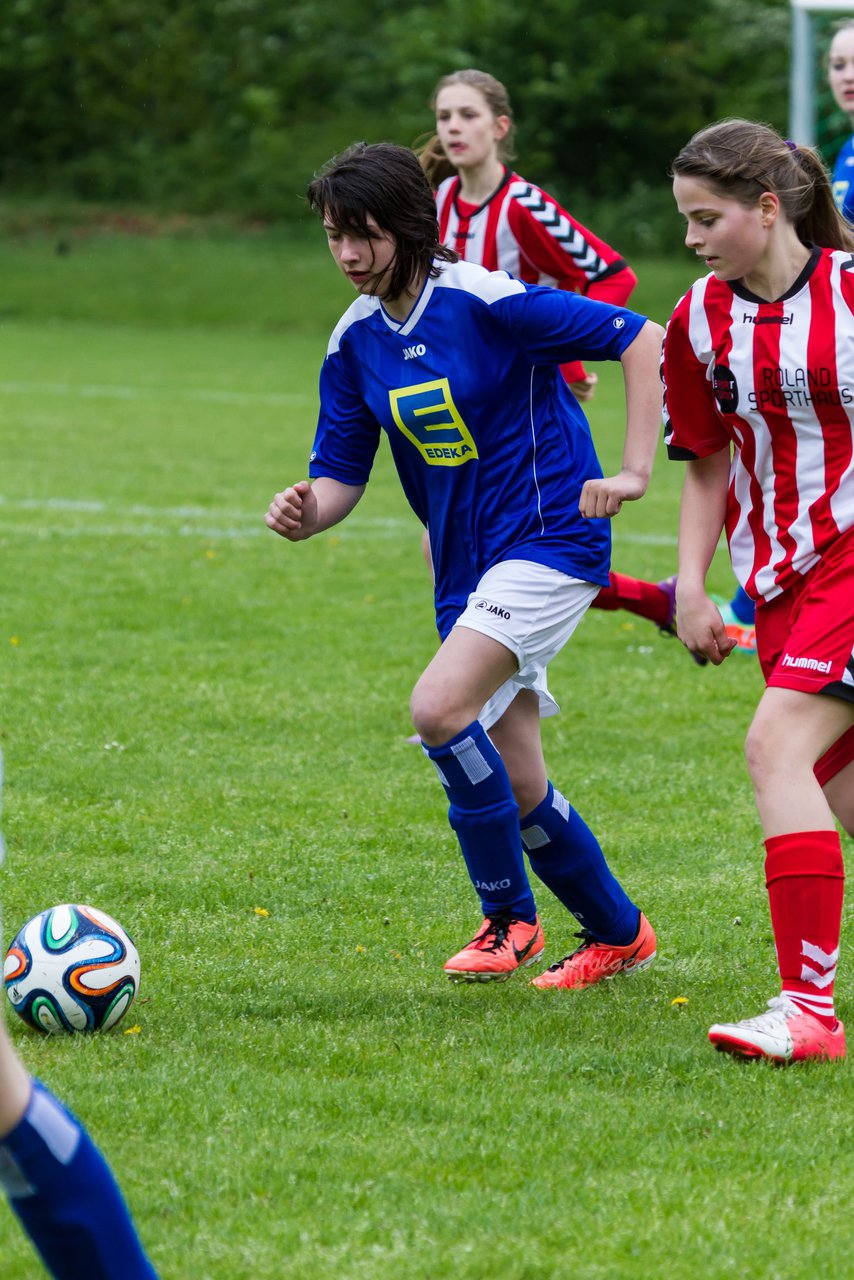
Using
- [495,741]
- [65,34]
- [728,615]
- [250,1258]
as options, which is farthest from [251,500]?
[65,34]

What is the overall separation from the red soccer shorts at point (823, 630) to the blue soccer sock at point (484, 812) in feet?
2.23

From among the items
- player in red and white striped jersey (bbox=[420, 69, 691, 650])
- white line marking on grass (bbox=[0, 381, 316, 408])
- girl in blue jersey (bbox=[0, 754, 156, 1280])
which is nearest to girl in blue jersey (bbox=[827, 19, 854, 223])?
player in red and white striped jersey (bbox=[420, 69, 691, 650])

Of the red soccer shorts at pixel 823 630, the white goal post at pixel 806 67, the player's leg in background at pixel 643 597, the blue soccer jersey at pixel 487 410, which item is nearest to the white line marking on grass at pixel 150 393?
the white goal post at pixel 806 67

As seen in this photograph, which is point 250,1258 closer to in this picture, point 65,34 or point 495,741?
point 495,741

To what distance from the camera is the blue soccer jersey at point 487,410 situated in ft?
13.4

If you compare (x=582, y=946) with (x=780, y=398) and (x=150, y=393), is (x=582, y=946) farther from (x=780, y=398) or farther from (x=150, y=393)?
(x=150, y=393)

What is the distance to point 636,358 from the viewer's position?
4.04 m

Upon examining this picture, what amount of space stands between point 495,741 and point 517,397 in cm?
81

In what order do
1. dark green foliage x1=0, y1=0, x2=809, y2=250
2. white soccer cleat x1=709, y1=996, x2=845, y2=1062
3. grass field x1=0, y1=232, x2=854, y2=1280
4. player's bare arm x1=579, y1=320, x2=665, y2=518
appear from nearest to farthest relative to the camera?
grass field x1=0, y1=232, x2=854, y2=1280 → white soccer cleat x1=709, y1=996, x2=845, y2=1062 → player's bare arm x1=579, y1=320, x2=665, y2=518 → dark green foliage x1=0, y1=0, x2=809, y2=250

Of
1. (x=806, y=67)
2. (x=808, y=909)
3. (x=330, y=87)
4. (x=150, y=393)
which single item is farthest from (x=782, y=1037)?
(x=330, y=87)

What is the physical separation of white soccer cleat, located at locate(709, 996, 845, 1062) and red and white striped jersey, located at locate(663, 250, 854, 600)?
858 mm

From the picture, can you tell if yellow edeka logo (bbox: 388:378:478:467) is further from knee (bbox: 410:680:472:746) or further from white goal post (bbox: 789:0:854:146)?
white goal post (bbox: 789:0:854:146)

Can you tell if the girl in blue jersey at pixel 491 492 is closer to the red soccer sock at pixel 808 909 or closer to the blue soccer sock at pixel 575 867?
the blue soccer sock at pixel 575 867

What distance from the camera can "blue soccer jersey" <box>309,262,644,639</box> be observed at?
407 centimetres
